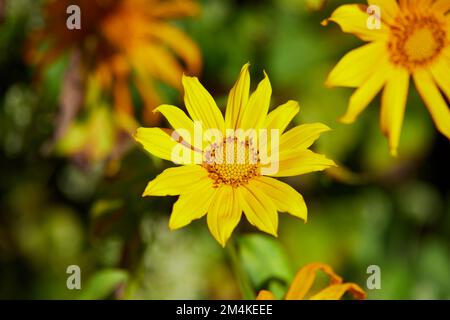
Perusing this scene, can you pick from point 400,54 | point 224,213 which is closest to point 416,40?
point 400,54

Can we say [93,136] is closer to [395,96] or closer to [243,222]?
[243,222]

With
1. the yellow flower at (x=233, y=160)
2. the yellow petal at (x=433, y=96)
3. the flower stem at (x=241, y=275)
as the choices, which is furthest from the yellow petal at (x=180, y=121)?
the yellow petal at (x=433, y=96)

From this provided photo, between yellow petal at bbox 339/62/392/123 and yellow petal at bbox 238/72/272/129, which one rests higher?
yellow petal at bbox 339/62/392/123

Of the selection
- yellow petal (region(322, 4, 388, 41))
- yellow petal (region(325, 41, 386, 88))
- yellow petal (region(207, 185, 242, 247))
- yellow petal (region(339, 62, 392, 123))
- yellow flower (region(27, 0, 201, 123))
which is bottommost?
yellow petal (region(207, 185, 242, 247))

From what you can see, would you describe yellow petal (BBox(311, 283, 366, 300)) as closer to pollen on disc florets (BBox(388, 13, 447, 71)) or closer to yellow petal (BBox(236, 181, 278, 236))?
yellow petal (BBox(236, 181, 278, 236))

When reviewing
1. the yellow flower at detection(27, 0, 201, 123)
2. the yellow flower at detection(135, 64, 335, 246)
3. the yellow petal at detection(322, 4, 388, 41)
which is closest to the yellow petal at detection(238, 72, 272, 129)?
the yellow flower at detection(135, 64, 335, 246)
